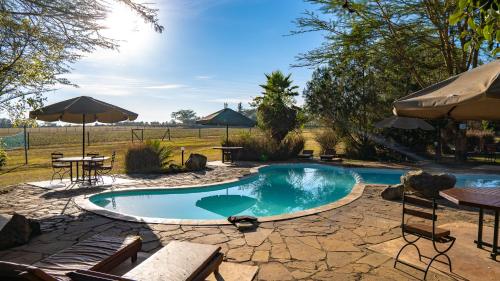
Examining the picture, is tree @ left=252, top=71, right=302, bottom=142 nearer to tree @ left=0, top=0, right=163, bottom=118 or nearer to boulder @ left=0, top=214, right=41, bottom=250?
tree @ left=0, top=0, right=163, bottom=118

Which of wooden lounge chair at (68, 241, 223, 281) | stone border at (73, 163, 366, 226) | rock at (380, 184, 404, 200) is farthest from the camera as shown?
→ rock at (380, 184, 404, 200)

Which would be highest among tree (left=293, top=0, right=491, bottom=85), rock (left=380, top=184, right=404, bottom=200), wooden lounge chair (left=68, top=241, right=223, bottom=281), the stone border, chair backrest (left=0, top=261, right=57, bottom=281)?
tree (left=293, top=0, right=491, bottom=85)

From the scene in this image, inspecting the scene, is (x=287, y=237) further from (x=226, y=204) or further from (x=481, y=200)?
(x=226, y=204)

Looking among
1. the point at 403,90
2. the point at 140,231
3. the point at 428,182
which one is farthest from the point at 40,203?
the point at 403,90

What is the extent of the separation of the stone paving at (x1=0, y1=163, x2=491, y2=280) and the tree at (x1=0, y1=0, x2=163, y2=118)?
9.33ft

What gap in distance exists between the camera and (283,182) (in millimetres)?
12352

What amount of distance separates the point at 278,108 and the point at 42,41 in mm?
13154

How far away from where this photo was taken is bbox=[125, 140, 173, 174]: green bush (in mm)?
12539

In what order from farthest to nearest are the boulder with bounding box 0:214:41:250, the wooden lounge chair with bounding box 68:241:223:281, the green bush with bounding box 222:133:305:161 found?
1. the green bush with bounding box 222:133:305:161
2. the boulder with bounding box 0:214:41:250
3. the wooden lounge chair with bounding box 68:241:223:281

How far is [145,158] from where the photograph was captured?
12.8m

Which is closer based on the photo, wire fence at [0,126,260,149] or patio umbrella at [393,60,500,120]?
patio umbrella at [393,60,500,120]

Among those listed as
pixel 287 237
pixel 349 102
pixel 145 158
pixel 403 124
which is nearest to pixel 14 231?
pixel 287 237

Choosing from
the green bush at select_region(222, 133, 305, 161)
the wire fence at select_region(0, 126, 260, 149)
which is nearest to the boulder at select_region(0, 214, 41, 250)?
the wire fence at select_region(0, 126, 260, 149)

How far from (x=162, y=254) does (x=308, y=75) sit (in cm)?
1703
